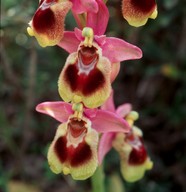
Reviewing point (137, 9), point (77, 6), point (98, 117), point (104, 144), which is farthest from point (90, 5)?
point (104, 144)

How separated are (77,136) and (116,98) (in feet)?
5.75

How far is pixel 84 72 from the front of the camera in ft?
5.71

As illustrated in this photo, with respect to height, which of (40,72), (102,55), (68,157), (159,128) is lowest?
(159,128)

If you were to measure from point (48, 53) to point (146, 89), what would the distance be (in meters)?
0.71

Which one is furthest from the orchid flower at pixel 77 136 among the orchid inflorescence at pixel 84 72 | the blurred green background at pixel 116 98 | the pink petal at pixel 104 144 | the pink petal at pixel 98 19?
the blurred green background at pixel 116 98

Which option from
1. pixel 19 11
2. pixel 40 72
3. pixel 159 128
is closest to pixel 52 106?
pixel 19 11

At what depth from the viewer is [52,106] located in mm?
2000

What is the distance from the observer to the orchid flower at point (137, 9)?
1.71 m

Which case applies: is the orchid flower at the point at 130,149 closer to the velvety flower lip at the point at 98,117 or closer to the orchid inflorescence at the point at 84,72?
the orchid inflorescence at the point at 84,72

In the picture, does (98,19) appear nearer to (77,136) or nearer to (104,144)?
(77,136)

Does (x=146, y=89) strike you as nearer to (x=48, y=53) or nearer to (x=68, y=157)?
(x=48, y=53)

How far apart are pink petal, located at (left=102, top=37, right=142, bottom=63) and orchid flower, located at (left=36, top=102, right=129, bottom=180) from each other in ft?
0.61

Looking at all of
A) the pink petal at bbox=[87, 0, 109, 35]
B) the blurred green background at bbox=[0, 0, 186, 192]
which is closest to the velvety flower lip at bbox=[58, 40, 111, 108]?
the pink petal at bbox=[87, 0, 109, 35]

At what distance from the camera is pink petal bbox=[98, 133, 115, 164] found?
2078 millimetres
